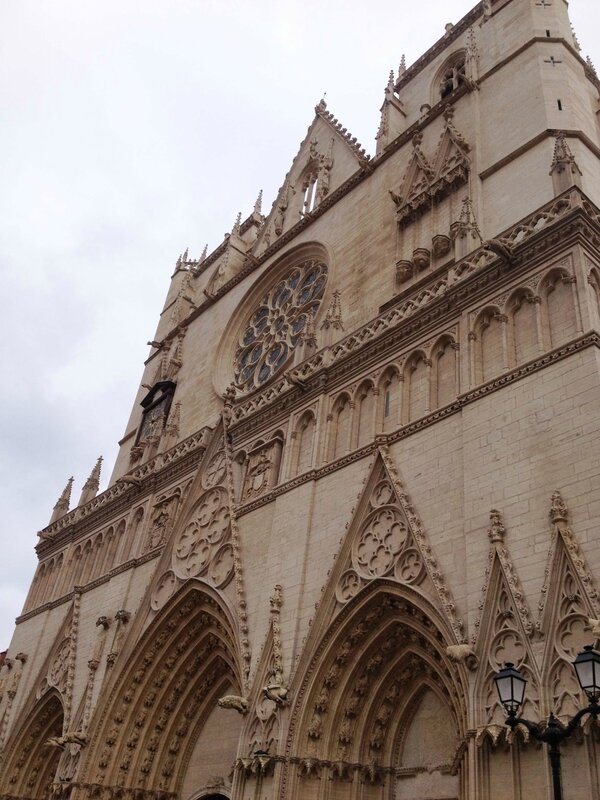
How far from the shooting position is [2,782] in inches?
746

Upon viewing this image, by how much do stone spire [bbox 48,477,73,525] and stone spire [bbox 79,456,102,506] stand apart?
0.92 meters

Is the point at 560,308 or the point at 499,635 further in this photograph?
the point at 560,308

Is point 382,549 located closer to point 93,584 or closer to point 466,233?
point 466,233

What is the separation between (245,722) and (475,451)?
5803 millimetres

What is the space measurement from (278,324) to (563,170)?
10.1m

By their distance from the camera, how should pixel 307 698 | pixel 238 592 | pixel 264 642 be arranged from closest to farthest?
pixel 307 698, pixel 264 642, pixel 238 592

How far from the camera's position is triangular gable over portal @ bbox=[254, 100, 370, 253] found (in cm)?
2317

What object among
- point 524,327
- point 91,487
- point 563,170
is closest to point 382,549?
point 524,327

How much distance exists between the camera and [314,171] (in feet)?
83.5

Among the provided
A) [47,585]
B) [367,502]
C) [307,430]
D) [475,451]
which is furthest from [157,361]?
[475,451]

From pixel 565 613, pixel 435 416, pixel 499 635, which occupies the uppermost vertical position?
pixel 435 416

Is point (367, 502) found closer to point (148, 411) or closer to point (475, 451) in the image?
point (475, 451)

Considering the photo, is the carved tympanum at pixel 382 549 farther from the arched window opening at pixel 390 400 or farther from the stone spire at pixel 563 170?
the stone spire at pixel 563 170

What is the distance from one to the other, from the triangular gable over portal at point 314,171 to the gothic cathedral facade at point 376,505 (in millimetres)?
210
